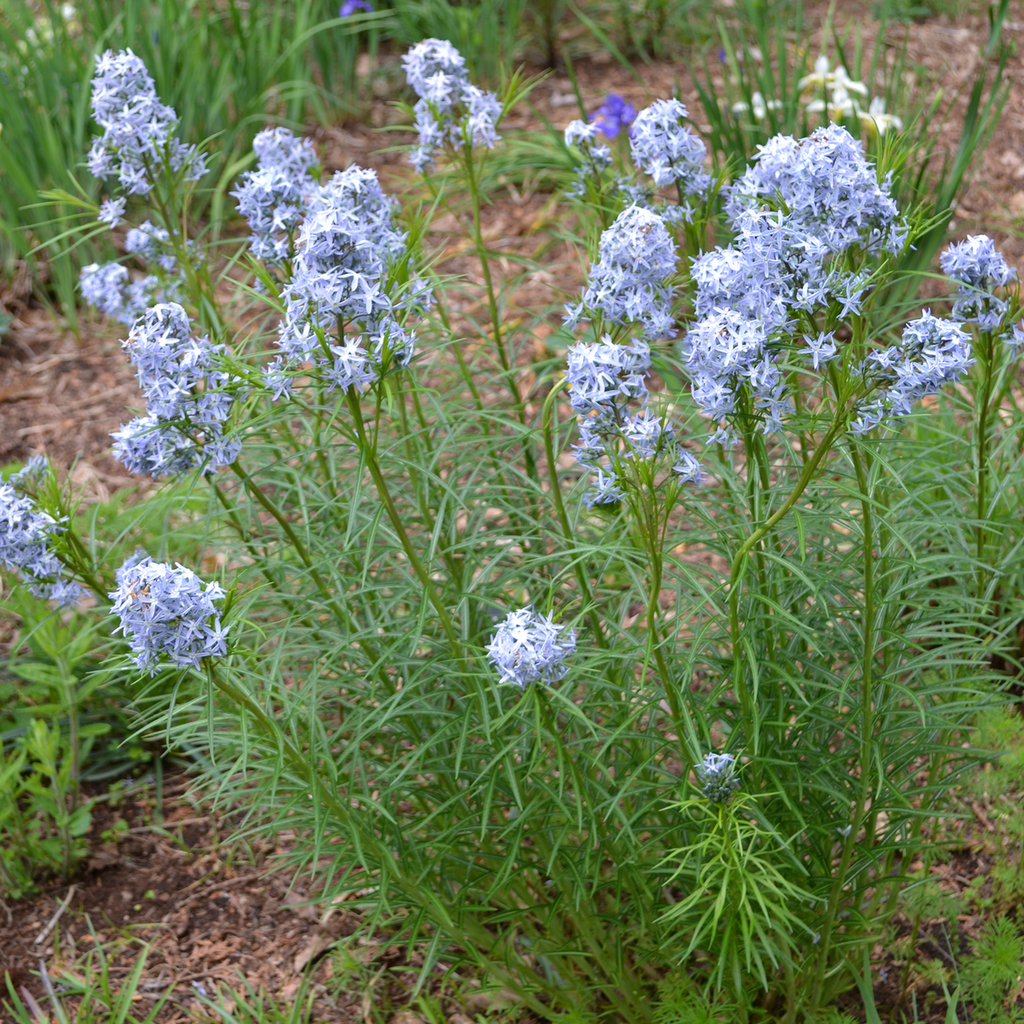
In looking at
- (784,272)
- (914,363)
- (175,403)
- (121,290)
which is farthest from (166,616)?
(121,290)

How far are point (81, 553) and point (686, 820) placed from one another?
1233 millimetres

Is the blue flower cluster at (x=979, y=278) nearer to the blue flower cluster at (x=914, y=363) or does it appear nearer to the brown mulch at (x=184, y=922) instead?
the blue flower cluster at (x=914, y=363)

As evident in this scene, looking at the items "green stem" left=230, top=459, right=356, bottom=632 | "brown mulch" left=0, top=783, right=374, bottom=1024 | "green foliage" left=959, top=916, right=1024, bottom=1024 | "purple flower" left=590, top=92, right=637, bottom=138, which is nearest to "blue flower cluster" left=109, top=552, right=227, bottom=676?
"green stem" left=230, top=459, right=356, bottom=632

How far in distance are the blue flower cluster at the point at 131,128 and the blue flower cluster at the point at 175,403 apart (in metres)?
0.66

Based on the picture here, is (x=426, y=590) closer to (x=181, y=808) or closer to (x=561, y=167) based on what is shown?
(x=181, y=808)

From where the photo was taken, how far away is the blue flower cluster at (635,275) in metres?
1.83

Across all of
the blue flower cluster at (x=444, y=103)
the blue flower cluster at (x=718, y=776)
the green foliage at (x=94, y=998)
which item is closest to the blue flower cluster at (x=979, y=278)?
the blue flower cluster at (x=718, y=776)

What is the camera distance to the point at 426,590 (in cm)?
195

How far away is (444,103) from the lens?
98.7 inches

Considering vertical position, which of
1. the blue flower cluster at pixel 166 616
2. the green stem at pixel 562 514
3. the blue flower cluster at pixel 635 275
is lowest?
the green stem at pixel 562 514

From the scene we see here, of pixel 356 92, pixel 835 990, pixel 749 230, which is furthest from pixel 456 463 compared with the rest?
pixel 356 92

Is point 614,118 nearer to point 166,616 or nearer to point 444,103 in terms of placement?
point 444,103

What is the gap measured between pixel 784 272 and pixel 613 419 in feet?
1.11

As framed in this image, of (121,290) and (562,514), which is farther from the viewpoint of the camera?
(121,290)
